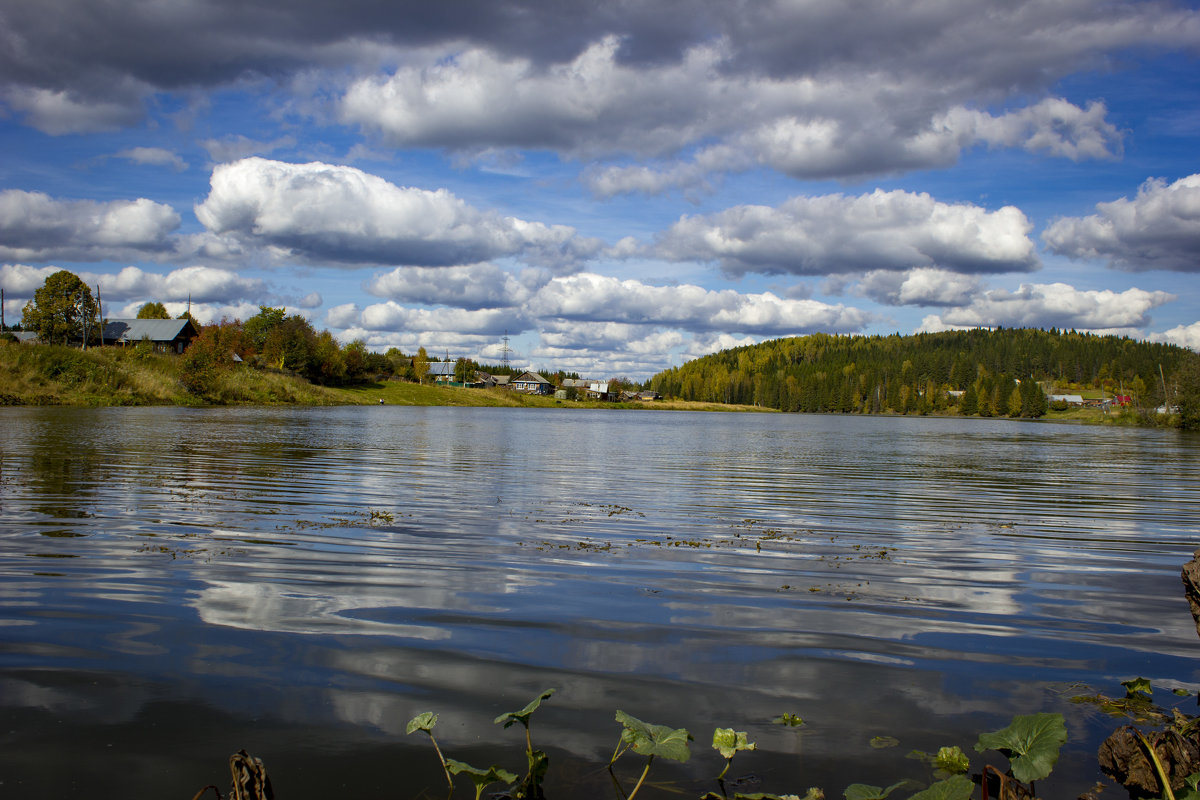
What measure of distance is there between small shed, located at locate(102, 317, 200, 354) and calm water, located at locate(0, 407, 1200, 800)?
106 metres

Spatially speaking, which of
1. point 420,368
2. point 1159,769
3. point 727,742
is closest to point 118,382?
point 727,742

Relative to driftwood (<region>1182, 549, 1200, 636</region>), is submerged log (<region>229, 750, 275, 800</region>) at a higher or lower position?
lower

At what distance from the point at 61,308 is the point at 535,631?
119435mm

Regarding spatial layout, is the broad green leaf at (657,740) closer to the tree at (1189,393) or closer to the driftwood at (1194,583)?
the driftwood at (1194,583)

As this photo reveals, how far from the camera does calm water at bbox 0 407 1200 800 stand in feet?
15.3

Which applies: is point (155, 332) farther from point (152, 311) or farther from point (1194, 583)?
point (1194, 583)

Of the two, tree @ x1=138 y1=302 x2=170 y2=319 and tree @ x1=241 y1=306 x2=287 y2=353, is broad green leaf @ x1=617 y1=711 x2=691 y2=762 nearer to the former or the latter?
tree @ x1=241 y1=306 x2=287 y2=353

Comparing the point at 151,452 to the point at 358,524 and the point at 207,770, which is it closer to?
the point at 358,524

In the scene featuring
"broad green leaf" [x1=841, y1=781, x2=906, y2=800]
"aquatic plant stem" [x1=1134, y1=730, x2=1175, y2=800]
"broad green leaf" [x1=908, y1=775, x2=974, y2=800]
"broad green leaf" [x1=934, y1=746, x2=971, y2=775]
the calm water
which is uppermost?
"aquatic plant stem" [x1=1134, y1=730, x2=1175, y2=800]

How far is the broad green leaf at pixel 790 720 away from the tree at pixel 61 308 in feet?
381

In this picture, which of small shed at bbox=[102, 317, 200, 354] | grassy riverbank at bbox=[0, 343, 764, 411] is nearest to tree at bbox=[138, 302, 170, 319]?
small shed at bbox=[102, 317, 200, 354]

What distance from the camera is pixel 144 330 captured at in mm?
Answer: 111875

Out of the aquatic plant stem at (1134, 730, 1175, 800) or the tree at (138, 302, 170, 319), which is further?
the tree at (138, 302, 170, 319)

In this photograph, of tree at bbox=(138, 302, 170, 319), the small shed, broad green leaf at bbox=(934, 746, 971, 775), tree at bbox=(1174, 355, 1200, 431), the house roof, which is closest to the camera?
broad green leaf at bbox=(934, 746, 971, 775)
